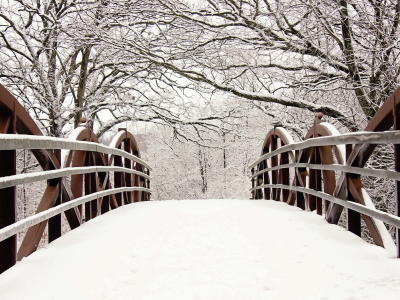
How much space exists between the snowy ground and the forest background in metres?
4.58

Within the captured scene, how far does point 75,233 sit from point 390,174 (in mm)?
3044

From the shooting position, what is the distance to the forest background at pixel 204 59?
777 centimetres

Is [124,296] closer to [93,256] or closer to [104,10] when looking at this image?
[93,256]

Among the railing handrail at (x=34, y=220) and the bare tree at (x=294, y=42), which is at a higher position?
the bare tree at (x=294, y=42)

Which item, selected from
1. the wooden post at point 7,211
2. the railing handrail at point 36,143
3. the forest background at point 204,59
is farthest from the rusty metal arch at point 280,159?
the wooden post at point 7,211

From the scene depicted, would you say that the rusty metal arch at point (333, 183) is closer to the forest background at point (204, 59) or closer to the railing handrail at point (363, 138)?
the railing handrail at point (363, 138)

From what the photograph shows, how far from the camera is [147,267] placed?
2.72 metres

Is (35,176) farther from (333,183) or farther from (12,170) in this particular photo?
(333,183)

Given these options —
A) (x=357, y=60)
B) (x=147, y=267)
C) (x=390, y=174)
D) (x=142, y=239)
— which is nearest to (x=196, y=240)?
(x=142, y=239)

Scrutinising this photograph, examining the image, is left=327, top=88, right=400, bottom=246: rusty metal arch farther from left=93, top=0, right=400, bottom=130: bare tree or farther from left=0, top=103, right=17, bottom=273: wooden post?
left=93, top=0, right=400, bottom=130: bare tree

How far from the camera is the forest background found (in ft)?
25.5

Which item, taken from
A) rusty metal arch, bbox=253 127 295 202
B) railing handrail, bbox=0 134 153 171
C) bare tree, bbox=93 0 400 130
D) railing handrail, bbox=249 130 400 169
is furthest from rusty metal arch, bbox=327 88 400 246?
bare tree, bbox=93 0 400 130

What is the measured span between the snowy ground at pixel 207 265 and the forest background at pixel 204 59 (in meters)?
4.58

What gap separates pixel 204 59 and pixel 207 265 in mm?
9626
